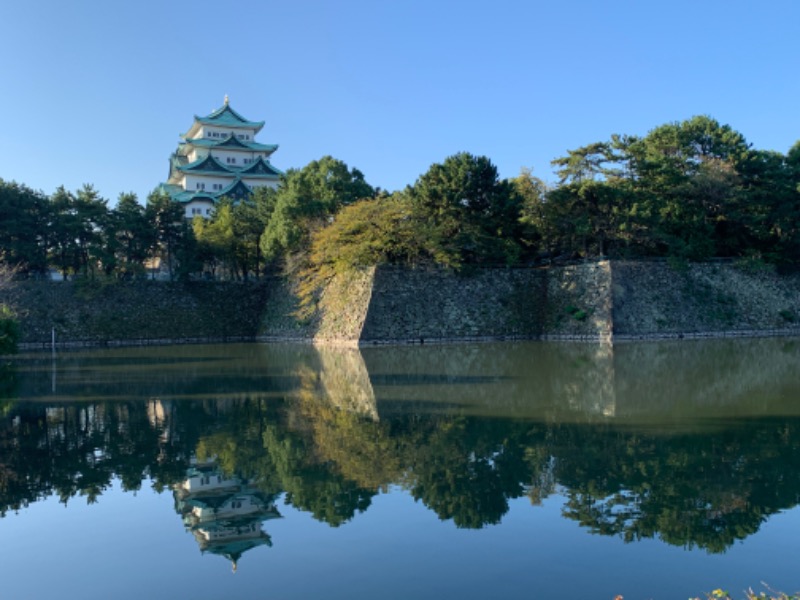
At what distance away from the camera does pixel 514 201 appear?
Result: 3136 cm

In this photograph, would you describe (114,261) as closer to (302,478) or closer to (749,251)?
(302,478)

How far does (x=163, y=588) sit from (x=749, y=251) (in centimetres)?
3300

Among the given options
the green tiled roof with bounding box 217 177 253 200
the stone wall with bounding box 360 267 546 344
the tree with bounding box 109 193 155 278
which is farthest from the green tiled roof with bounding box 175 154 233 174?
the stone wall with bounding box 360 267 546 344

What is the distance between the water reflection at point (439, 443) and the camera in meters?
7.37

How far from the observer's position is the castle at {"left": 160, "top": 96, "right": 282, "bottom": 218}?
45375 millimetres

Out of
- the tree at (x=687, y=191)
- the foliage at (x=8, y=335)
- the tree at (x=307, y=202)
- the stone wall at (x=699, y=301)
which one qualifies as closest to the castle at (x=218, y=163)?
the tree at (x=307, y=202)

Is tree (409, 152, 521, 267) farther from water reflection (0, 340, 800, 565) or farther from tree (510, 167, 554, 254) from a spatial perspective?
water reflection (0, 340, 800, 565)

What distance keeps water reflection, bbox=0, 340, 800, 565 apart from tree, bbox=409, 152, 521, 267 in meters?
12.5

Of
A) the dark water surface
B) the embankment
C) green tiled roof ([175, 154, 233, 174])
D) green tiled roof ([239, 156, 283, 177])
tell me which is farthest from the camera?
green tiled roof ([239, 156, 283, 177])

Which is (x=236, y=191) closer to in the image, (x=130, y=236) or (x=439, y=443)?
(x=130, y=236)

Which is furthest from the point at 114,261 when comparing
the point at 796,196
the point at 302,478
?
the point at 796,196

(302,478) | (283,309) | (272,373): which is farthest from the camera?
(283,309)

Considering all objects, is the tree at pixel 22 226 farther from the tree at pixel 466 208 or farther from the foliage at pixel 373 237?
the tree at pixel 466 208

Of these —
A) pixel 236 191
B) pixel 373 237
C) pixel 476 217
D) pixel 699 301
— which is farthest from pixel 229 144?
pixel 699 301
